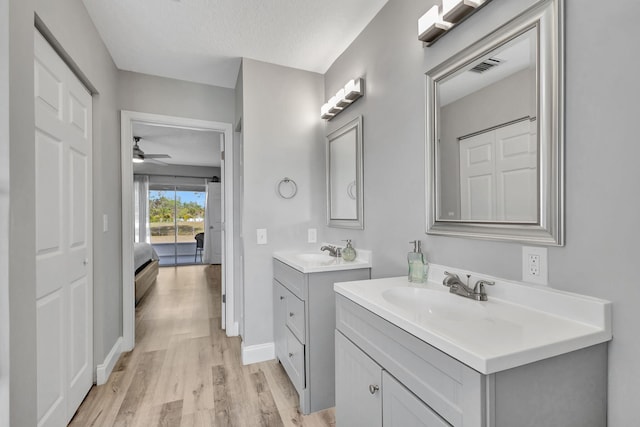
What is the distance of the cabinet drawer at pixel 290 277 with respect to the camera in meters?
1.85

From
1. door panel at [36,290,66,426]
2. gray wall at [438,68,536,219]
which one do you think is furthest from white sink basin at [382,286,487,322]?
door panel at [36,290,66,426]

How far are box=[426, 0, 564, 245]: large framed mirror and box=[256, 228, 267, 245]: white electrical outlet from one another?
1.38 m

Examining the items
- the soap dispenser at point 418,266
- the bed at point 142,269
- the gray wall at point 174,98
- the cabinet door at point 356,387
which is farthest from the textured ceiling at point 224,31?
the bed at point 142,269

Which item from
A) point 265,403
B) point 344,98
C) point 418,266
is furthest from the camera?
point 344,98

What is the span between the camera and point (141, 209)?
6.84 m

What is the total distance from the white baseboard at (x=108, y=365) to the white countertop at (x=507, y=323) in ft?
6.60

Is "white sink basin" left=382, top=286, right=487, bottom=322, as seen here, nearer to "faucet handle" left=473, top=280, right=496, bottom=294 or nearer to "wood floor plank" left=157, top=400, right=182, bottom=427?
"faucet handle" left=473, top=280, right=496, bottom=294

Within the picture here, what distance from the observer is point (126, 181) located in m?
2.62

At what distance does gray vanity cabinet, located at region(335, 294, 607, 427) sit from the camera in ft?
2.35

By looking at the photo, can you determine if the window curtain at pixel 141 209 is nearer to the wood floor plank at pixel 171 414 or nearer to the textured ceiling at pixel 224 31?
the textured ceiling at pixel 224 31

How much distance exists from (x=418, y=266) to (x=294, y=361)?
108 cm

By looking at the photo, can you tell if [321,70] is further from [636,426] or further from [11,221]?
[636,426]

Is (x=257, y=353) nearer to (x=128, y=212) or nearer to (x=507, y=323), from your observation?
(x=128, y=212)

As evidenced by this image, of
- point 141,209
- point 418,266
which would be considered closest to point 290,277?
point 418,266
